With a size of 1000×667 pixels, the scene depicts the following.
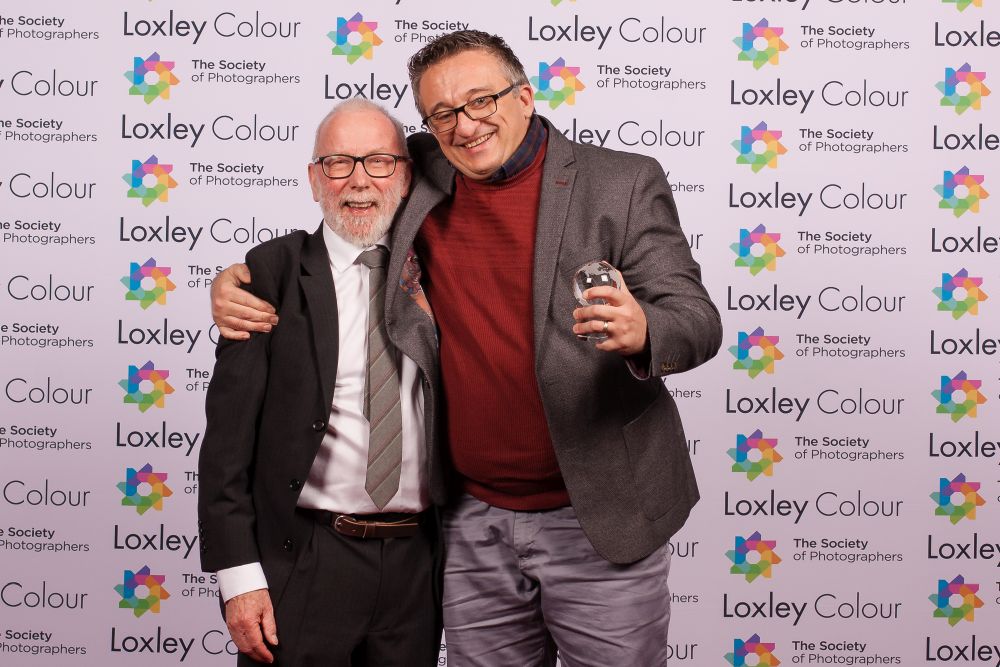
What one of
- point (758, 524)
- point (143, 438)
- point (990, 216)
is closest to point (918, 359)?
point (990, 216)

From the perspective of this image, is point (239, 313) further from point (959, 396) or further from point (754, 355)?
point (959, 396)

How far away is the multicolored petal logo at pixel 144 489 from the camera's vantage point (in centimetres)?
358

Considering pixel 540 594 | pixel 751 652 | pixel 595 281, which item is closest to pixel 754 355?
pixel 751 652

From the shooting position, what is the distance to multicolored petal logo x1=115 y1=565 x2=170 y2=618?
11.8ft

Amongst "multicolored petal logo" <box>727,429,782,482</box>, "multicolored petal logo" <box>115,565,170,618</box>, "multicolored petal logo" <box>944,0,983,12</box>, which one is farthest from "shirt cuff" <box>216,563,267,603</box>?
"multicolored petal logo" <box>944,0,983,12</box>

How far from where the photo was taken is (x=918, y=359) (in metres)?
3.53

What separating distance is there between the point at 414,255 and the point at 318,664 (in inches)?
35.3

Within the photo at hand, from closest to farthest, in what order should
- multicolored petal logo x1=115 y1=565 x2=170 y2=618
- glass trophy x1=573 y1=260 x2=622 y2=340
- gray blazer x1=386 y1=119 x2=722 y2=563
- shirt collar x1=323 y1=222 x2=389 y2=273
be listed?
glass trophy x1=573 y1=260 x2=622 y2=340, gray blazer x1=386 y1=119 x2=722 y2=563, shirt collar x1=323 y1=222 x2=389 y2=273, multicolored petal logo x1=115 y1=565 x2=170 y2=618

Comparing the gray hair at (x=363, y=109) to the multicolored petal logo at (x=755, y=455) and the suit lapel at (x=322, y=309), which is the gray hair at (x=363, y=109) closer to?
the suit lapel at (x=322, y=309)

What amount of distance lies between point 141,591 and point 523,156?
2522 millimetres

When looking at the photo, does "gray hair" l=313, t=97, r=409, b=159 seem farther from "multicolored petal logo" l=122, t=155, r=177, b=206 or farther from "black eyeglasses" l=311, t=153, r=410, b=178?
"multicolored petal logo" l=122, t=155, r=177, b=206

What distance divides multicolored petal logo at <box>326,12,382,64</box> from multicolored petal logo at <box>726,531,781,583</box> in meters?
2.29

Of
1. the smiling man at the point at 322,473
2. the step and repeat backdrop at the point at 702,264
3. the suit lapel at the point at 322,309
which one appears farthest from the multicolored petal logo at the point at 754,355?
the suit lapel at the point at 322,309

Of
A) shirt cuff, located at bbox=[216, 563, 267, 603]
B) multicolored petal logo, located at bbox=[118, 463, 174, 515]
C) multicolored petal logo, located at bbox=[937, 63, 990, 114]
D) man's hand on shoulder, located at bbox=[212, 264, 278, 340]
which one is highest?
multicolored petal logo, located at bbox=[937, 63, 990, 114]
